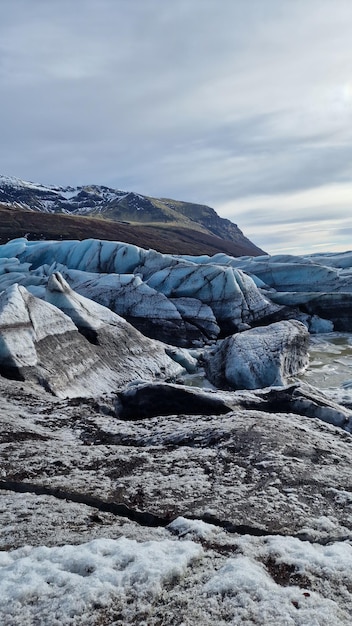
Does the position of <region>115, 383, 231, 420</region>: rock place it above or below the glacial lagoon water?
above

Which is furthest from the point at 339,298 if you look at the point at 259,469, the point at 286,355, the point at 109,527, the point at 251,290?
the point at 109,527

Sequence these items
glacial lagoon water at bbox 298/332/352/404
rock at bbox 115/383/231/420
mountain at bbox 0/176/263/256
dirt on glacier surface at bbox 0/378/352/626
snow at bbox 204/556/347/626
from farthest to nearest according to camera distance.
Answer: mountain at bbox 0/176/263/256, glacial lagoon water at bbox 298/332/352/404, rock at bbox 115/383/231/420, dirt on glacier surface at bbox 0/378/352/626, snow at bbox 204/556/347/626

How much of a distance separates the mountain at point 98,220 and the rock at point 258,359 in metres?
63.4

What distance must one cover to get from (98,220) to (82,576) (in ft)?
335

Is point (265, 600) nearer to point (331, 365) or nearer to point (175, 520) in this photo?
point (175, 520)

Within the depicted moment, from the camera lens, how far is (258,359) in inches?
696

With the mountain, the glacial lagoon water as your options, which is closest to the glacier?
the glacial lagoon water

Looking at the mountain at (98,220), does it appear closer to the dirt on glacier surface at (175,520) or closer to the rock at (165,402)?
the rock at (165,402)

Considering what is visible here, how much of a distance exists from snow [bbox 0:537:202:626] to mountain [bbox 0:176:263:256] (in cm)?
7692

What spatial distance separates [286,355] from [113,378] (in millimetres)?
7672

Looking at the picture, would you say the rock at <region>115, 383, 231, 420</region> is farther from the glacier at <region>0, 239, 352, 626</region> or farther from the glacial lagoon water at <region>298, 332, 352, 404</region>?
the glacial lagoon water at <region>298, 332, 352, 404</region>

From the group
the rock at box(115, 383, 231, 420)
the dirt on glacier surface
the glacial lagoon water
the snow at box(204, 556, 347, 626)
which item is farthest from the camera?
the glacial lagoon water

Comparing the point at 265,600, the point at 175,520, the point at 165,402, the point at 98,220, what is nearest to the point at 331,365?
the point at 165,402

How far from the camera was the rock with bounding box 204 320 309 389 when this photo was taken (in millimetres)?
17188
